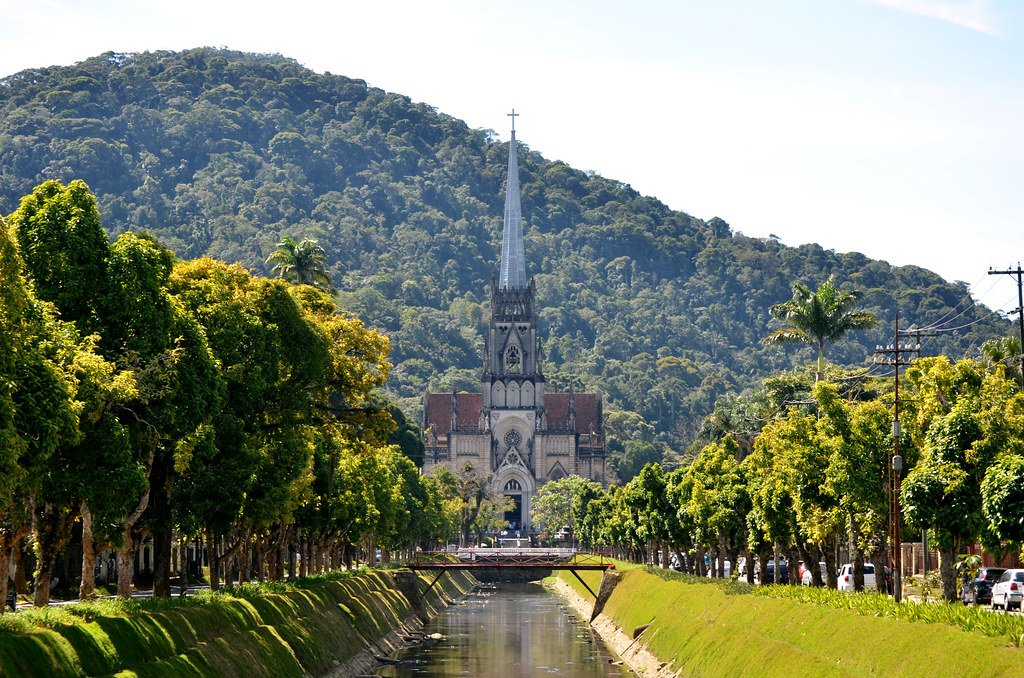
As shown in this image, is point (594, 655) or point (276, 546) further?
point (594, 655)

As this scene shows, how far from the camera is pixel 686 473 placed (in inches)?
3696

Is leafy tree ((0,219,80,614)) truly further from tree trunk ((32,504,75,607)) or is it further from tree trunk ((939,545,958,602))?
tree trunk ((939,545,958,602))

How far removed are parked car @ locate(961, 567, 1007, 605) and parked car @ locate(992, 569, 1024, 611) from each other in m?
4.24

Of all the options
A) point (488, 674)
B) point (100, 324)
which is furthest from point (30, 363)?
point (488, 674)

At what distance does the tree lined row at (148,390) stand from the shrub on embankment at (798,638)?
54.5ft

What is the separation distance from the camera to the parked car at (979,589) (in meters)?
61.0

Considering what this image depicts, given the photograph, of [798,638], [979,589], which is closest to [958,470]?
[798,638]

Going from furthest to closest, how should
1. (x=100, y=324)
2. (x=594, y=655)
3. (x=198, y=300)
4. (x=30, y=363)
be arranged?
(x=594, y=655)
(x=198, y=300)
(x=100, y=324)
(x=30, y=363)

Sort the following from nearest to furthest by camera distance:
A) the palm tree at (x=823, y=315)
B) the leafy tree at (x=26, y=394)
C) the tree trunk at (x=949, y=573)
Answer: the leafy tree at (x=26, y=394) → the tree trunk at (x=949, y=573) → the palm tree at (x=823, y=315)

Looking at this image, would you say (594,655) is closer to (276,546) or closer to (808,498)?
(276,546)

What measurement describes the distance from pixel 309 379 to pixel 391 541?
2239 inches

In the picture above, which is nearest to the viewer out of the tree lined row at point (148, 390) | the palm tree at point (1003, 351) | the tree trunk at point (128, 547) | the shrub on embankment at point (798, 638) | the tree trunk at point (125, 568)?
the shrub on embankment at point (798, 638)

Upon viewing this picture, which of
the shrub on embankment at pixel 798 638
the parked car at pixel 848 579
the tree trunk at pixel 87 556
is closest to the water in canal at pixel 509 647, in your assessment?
the shrub on embankment at pixel 798 638

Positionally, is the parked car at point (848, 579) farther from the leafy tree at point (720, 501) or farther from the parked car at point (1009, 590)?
the parked car at point (1009, 590)
